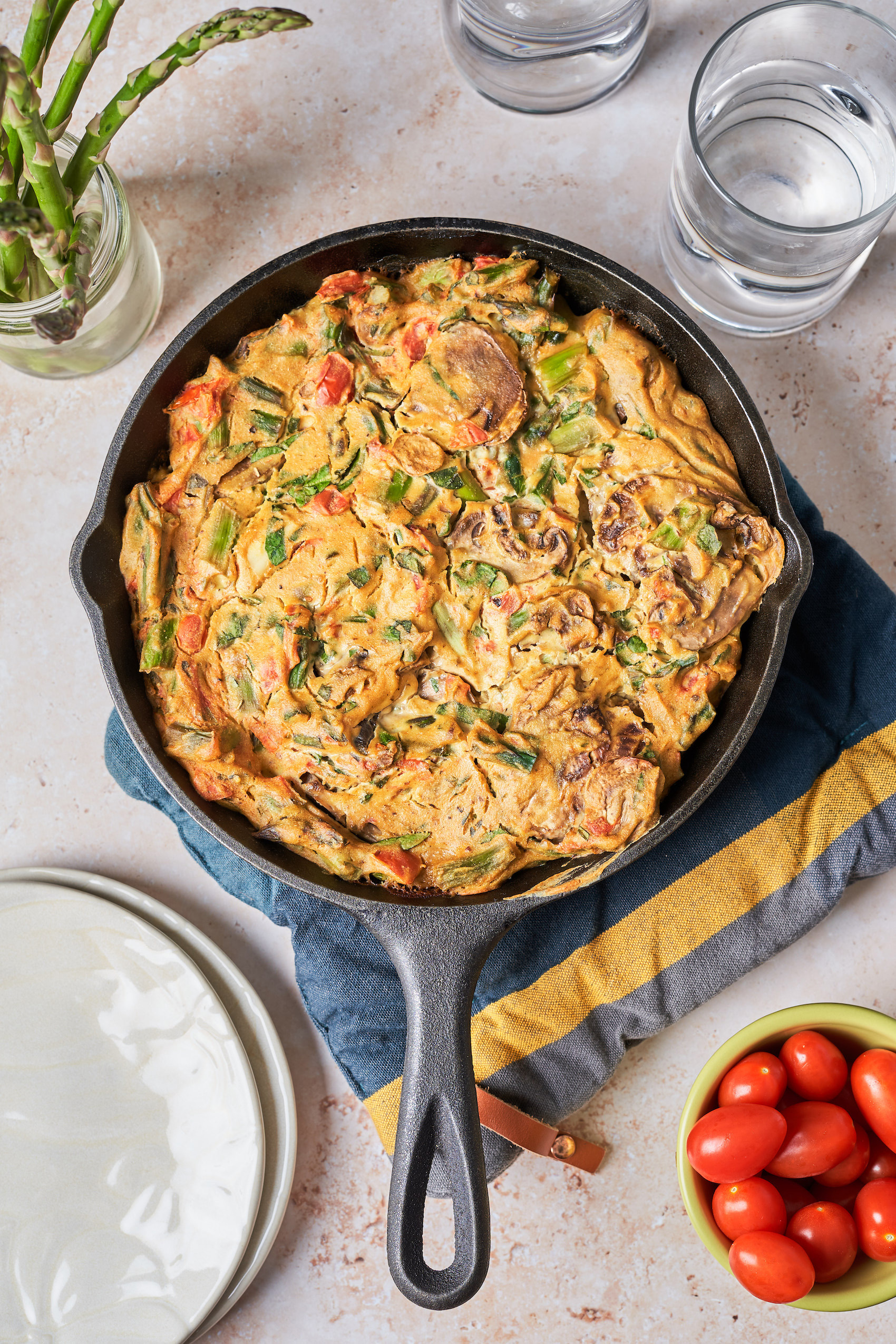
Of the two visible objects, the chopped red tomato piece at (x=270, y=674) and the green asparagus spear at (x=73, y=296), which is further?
the green asparagus spear at (x=73, y=296)

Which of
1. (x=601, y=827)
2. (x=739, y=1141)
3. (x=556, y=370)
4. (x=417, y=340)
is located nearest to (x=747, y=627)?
(x=601, y=827)

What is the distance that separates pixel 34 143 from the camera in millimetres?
1960

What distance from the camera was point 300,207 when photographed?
8.89ft

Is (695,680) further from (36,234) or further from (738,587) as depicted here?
(36,234)

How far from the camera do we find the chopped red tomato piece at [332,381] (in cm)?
209

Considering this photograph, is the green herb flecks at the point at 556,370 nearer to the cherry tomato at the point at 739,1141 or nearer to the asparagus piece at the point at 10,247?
the asparagus piece at the point at 10,247

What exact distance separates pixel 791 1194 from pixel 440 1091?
102cm

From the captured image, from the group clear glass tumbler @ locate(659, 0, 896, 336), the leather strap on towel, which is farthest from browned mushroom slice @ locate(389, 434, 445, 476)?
the leather strap on towel

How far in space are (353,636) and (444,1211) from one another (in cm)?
163

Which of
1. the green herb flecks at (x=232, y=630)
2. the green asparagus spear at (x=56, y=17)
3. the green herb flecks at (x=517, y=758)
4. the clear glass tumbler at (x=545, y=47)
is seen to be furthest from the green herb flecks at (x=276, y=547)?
the clear glass tumbler at (x=545, y=47)

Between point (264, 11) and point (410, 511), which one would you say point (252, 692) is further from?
point (264, 11)

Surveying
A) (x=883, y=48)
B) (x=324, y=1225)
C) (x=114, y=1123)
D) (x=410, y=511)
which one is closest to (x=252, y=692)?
(x=410, y=511)

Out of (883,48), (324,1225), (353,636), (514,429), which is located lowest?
(324,1225)

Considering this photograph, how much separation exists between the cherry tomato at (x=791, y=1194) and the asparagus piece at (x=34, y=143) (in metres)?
2.70
